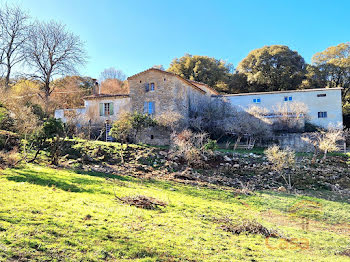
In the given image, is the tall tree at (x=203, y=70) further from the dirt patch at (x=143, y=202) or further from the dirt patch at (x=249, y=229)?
the dirt patch at (x=249, y=229)

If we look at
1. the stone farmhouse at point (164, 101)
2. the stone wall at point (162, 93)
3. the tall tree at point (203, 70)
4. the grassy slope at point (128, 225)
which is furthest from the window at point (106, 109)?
the grassy slope at point (128, 225)

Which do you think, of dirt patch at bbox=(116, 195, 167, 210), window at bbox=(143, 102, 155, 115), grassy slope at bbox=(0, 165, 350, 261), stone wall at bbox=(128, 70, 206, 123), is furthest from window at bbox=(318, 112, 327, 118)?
dirt patch at bbox=(116, 195, 167, 210)

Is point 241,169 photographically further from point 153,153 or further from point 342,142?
point 342,142

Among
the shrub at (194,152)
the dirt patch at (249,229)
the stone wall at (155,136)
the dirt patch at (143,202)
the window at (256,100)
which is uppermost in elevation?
the window at (256,100)

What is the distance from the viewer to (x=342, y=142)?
24922 mm

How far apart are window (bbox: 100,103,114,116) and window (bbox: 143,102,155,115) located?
144 inches

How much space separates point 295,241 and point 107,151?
47.5 feet

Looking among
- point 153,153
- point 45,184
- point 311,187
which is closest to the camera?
point 45,184

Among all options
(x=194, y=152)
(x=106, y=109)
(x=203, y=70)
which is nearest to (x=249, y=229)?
(x=194, y=152)

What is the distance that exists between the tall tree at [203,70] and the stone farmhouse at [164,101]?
10387 mm

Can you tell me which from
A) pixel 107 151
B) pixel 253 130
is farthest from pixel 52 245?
pixel 253 130

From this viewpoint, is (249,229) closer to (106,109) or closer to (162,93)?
(162,93)

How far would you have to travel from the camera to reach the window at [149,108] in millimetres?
27947

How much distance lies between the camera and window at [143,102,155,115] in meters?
27.9
